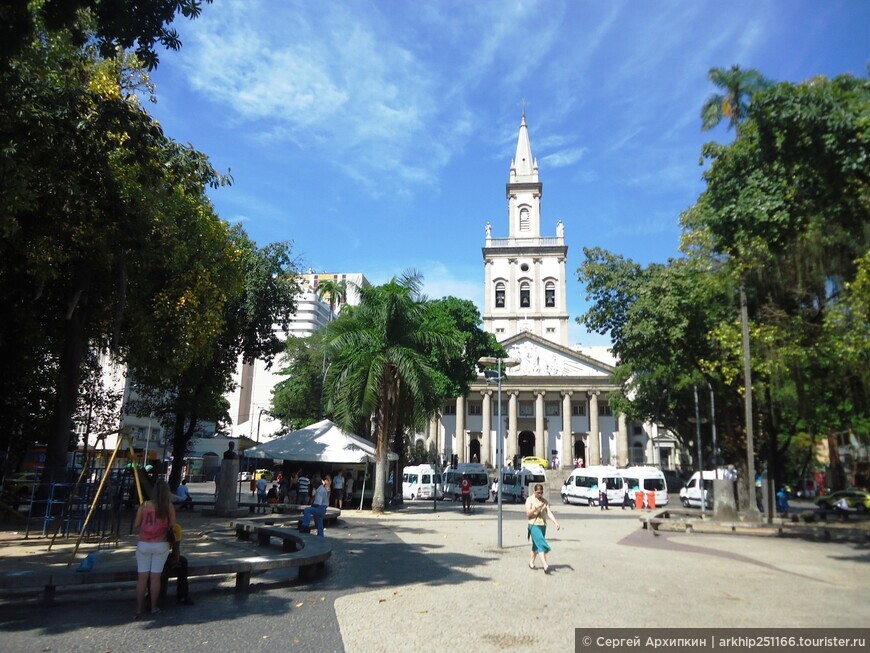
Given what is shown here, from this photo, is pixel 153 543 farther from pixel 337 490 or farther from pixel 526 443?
pixel 526 443

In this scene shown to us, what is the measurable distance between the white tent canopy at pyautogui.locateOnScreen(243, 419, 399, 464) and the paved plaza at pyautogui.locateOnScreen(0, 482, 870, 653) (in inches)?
383

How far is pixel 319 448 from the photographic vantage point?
23031mm

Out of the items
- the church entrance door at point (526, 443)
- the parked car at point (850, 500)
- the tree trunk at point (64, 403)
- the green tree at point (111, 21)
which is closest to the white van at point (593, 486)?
the parked car at point (850, 500)

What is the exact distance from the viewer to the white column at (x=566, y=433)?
61.8 metres

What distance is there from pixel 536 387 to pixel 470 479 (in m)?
28.6

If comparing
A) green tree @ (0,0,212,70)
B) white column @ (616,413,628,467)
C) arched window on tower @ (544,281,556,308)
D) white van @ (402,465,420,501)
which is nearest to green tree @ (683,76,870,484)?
green tree @ (0,0,212,70)

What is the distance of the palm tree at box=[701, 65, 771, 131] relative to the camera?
12.9 metres

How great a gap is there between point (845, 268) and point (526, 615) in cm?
1205

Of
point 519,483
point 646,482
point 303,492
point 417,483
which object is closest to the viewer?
point 303,492

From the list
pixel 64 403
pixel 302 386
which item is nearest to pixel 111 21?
pixel 64 403

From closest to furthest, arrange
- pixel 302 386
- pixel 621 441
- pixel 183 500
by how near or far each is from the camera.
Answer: pixel 183 500 < pixel 302 386 < pixel 621 441

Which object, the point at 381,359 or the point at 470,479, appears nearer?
the point at 381,359

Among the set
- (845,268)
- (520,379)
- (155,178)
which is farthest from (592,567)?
(520,379)

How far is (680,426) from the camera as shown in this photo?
40.5m
